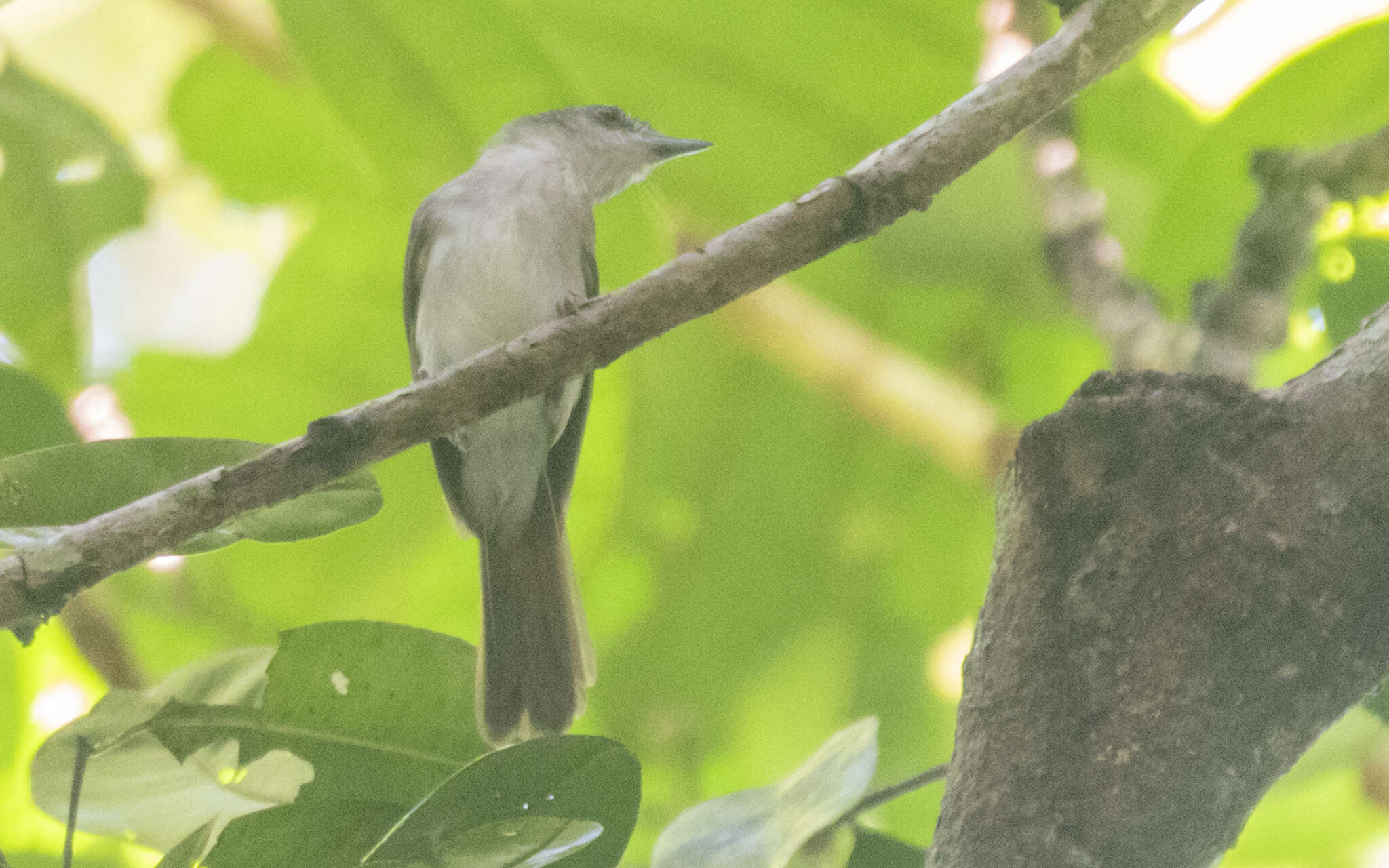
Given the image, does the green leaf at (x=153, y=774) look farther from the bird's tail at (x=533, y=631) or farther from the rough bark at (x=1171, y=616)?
the rough bark at (x=1171, y=616)

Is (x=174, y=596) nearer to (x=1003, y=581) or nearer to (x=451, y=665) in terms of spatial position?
(x=451, y=665)

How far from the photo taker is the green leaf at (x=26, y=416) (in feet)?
2.22

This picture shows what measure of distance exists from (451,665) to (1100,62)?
441mm

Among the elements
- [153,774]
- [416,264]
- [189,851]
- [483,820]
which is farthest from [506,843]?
[416,264]

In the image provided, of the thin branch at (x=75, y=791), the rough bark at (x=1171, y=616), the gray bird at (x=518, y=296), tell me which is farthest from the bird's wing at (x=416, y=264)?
the rough bark at (x=1171, y=616)

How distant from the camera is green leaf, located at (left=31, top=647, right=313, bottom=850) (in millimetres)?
618

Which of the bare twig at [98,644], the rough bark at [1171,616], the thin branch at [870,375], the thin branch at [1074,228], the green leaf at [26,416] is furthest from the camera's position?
the thin branch at [870,375]

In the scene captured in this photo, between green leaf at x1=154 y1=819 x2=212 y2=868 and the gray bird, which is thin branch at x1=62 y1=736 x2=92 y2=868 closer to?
green leaf at x1=154 y1=819 x2=212 y2=868

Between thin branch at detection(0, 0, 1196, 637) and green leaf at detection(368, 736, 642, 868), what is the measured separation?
0.48 feet

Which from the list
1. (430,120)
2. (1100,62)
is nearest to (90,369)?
(430,120)

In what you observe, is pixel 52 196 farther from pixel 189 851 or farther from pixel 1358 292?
pixel 1358 292

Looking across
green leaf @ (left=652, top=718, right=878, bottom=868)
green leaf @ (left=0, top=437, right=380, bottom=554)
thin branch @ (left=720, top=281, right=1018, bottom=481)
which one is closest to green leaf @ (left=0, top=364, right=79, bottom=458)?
green leaf @ (left=0, top=437, right=380, bottom=554)

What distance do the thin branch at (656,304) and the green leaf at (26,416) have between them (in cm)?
20

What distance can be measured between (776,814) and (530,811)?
0.50ft
